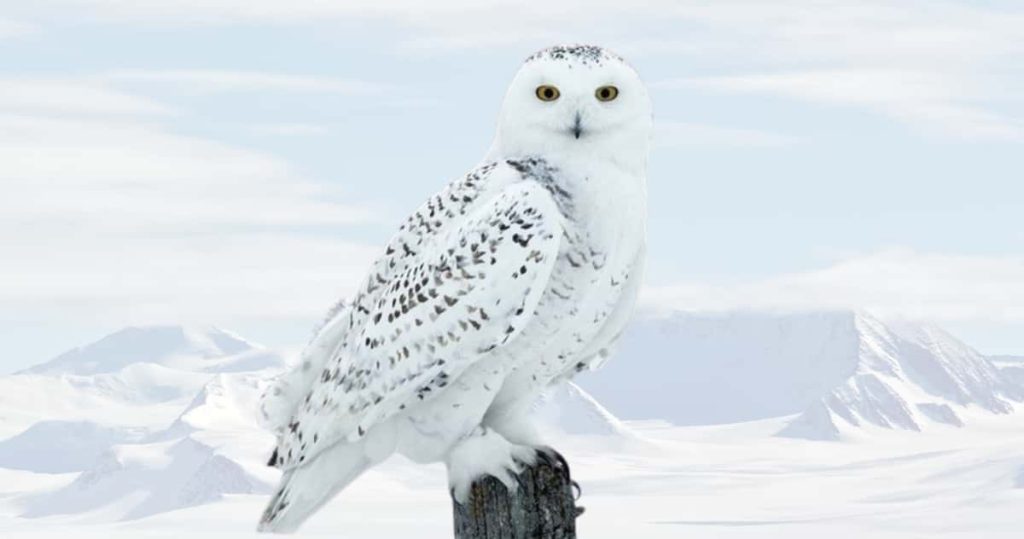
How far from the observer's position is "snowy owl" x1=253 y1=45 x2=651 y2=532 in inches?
257

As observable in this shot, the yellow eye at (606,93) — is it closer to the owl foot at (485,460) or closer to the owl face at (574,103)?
the owl face at (574,103)

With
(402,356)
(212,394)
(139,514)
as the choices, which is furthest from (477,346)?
(212,394)

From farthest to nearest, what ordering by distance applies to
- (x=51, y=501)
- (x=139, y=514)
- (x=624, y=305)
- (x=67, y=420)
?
(x=67, y=420), (x=51, y=501), (x=139, y=514), (x=624, y=305)

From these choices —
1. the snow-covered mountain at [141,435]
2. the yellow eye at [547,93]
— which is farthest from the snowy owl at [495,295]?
the snow-covered mountain at [141,435]

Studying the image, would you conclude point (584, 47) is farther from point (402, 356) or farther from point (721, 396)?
point (721, 396)

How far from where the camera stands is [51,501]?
485 feet

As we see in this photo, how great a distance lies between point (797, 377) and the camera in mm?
154250

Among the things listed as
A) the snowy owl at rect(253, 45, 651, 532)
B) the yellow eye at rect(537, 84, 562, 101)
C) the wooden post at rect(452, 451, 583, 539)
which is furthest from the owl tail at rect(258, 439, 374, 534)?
the yellow eye at rect(537, 84, 562, 101)

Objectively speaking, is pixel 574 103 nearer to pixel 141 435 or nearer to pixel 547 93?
pixel 547 93

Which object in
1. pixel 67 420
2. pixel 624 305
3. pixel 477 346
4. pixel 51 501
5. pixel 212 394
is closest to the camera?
pixel 477 346

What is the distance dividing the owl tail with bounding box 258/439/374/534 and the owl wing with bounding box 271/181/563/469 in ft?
0.35

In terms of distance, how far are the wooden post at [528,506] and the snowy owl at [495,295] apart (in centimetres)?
6

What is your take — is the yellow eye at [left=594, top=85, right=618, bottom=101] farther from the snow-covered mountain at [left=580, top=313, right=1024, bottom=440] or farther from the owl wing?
the snow-covered mountain at [left=580, top=313, right=1024, bottom=440]

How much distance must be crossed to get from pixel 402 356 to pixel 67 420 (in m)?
170
